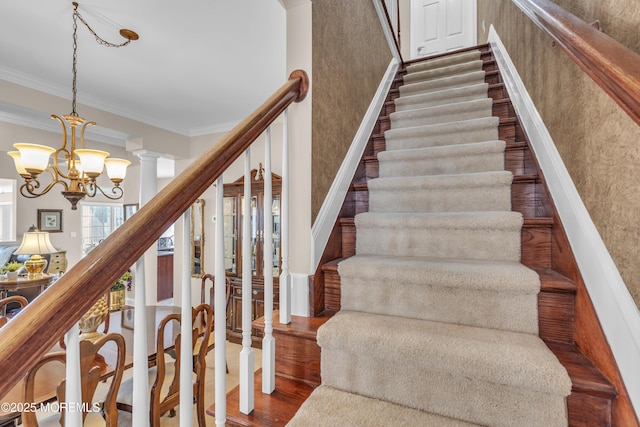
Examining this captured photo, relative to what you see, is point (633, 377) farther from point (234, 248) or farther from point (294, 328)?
point (234, 248)

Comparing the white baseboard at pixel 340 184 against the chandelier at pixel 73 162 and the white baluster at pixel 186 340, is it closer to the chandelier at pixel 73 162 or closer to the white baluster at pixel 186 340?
the white baluster at pixel 186 340

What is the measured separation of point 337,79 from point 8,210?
24.4 feet

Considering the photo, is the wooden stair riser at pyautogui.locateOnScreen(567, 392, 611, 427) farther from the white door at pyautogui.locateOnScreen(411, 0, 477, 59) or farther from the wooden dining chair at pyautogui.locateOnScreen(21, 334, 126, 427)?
the white door at pyautogui.locateOnScreen(411, 0, 477, 59)

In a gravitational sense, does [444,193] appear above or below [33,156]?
below

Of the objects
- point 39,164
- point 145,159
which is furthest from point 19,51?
point 145,159

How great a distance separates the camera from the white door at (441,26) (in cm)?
421

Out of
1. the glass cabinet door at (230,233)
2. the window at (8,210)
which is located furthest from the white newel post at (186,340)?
the window at (8,210)

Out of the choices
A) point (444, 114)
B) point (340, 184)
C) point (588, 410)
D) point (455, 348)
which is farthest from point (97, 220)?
point (588, 410)

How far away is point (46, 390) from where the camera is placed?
5.23 ft

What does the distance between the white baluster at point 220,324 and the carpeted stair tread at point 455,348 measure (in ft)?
1.08

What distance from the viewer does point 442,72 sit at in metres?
2.77

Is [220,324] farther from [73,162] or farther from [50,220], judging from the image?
[50,220]

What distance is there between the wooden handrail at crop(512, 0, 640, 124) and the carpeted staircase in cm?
63

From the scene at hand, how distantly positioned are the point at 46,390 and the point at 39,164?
1381 millimetres
